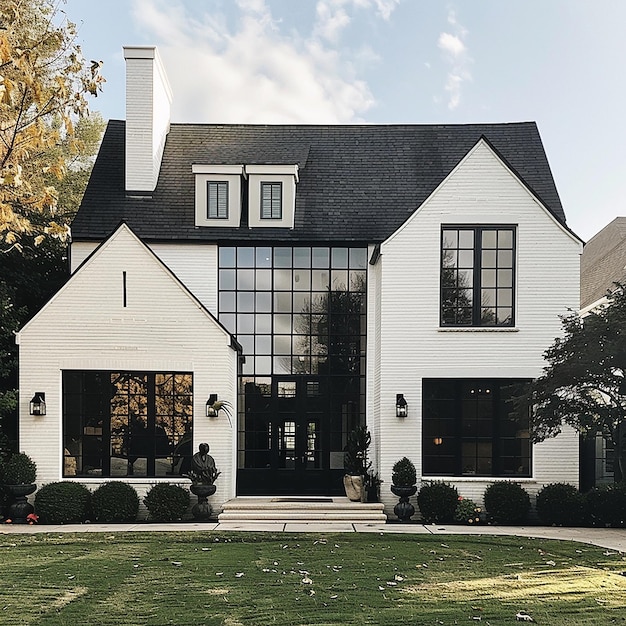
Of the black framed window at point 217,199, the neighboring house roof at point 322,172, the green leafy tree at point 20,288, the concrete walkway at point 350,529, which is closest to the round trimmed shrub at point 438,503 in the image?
the concrete walkway at point 350,529

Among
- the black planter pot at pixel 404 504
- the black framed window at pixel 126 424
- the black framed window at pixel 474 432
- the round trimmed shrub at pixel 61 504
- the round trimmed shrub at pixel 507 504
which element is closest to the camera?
the round trimmed shrub at pixel 61 504

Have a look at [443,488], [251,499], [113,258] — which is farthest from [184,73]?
[443,488]

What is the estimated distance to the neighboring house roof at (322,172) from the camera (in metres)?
19.1

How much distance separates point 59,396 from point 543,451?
421 inches

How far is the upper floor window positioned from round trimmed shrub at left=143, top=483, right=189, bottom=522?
23.6 ft

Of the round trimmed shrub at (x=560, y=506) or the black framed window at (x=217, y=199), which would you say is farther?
the black framed window at (x=217, y=199)

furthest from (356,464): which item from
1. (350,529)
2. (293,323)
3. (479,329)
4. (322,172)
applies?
(322,172)

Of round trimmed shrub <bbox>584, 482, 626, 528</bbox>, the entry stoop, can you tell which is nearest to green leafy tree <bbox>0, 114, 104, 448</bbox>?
the entry stoop

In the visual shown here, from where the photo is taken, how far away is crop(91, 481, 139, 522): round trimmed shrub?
52.6ft

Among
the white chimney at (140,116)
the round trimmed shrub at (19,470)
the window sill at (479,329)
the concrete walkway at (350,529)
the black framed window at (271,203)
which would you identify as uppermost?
the white chimney at (140,116)

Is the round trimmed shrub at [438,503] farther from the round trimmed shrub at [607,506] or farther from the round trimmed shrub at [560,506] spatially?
the round trimmed shrub at [607,506]

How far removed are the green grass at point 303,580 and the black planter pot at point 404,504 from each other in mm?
2720

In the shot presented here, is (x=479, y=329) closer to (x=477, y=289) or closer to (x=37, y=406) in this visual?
(x=477, y=289)

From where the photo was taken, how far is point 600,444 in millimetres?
17766
